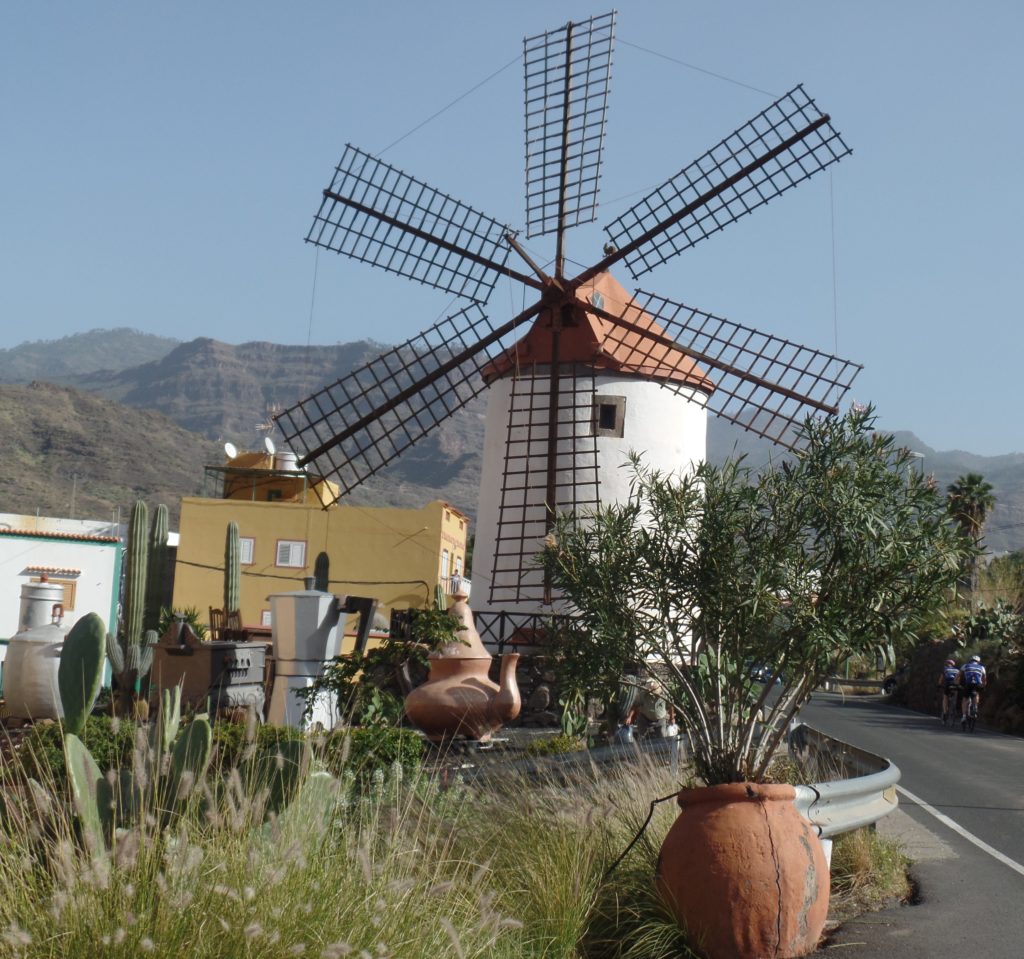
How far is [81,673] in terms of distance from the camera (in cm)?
682

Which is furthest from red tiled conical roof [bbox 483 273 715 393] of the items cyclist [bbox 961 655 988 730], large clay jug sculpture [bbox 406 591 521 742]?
large clay jug sculpture [bbox 406 591 521 742]

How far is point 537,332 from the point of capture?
25.0 metres

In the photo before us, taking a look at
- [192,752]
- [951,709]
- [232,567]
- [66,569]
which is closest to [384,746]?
[192,752]

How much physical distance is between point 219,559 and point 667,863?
4007cm

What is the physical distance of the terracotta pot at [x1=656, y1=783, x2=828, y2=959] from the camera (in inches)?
275

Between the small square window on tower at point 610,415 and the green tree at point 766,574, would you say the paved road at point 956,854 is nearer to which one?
the green tree at point 766,574

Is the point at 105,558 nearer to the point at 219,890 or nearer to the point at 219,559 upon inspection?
the point at 219,559

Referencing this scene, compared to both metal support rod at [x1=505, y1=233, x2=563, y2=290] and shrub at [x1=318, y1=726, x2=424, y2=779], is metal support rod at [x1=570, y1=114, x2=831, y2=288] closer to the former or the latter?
metal support rod at [x1=505, y1=233, x2=563, y2=290]

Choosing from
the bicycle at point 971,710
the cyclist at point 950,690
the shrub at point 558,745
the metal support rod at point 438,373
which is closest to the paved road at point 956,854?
the shrub at point 558,745

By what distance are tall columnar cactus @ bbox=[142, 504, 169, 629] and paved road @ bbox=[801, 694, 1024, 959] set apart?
14831mm

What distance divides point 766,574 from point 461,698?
7750 mm

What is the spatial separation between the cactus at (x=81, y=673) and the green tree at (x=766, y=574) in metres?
3.01

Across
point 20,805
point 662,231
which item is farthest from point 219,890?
point 662,231

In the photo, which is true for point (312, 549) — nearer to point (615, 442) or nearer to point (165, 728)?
point (615, 442)
